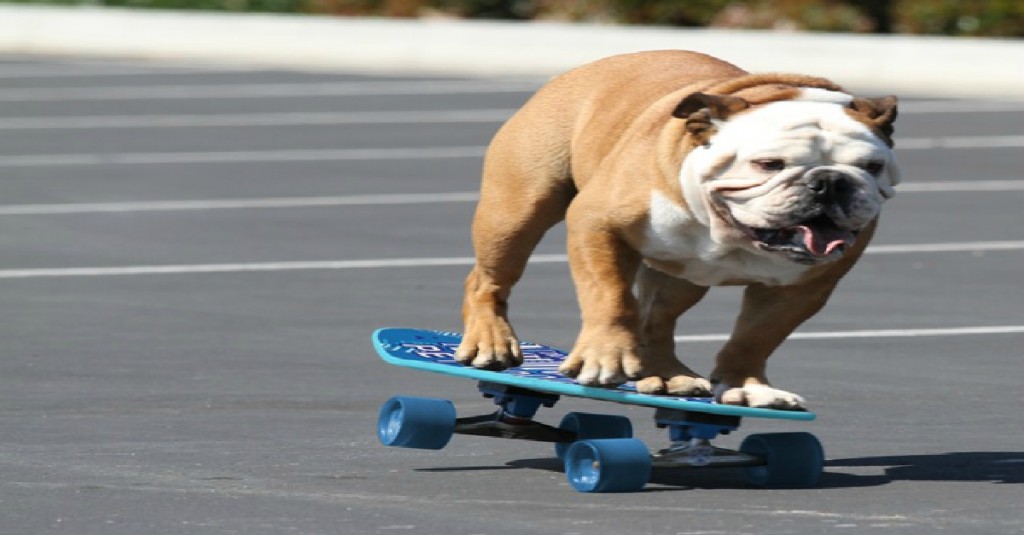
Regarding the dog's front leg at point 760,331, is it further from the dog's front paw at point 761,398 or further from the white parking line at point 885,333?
the white parking line at point 885,333

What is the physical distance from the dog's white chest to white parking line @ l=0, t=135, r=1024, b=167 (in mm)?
12427

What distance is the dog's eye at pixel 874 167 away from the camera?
22.0ft

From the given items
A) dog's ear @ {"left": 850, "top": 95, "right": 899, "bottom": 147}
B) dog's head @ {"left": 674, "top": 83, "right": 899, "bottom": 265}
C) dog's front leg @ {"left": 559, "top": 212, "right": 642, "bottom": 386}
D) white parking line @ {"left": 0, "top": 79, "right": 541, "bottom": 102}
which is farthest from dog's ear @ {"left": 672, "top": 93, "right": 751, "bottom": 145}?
white parking line @ {"left": 0, "top": 79, "right": 541, "bottom": 102}

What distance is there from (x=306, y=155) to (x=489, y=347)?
1209 centimetres

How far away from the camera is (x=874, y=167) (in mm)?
6727

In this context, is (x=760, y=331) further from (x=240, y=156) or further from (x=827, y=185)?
(x=240, y=156)

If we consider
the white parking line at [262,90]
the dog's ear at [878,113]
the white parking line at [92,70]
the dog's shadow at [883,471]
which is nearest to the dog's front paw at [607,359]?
the dog's shadow at [883,471]

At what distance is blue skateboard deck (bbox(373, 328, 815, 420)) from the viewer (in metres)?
7.13

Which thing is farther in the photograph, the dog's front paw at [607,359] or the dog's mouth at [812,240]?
the dog's front paw at [607,359]

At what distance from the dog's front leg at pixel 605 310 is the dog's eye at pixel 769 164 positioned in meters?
0.66

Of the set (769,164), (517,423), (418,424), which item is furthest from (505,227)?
(769,164)

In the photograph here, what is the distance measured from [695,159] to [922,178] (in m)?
11.5

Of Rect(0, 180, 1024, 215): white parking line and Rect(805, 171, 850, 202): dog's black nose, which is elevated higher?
Rect(805, 171, 850, 202): dog's black nose

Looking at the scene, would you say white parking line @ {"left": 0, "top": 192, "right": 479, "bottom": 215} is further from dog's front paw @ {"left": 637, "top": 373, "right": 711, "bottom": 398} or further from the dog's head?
the dog's head
